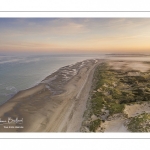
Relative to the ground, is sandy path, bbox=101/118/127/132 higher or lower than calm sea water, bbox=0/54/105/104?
lower

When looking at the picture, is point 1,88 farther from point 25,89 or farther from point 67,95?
point 67,95

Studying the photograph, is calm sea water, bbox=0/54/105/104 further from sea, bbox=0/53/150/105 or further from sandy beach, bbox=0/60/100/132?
sandy beach, bbox=0/60/100/132

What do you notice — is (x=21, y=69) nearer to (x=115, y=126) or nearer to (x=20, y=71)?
(x=20, y=71)

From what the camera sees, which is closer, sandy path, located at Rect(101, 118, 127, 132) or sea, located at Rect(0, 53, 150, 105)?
sandy path, located at Rect(101, 118, 127, 132)

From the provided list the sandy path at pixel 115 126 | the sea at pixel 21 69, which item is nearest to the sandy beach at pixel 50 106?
the sea at pixel 21 69

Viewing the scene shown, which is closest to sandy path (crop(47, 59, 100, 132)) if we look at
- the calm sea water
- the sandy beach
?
the sandy beach
